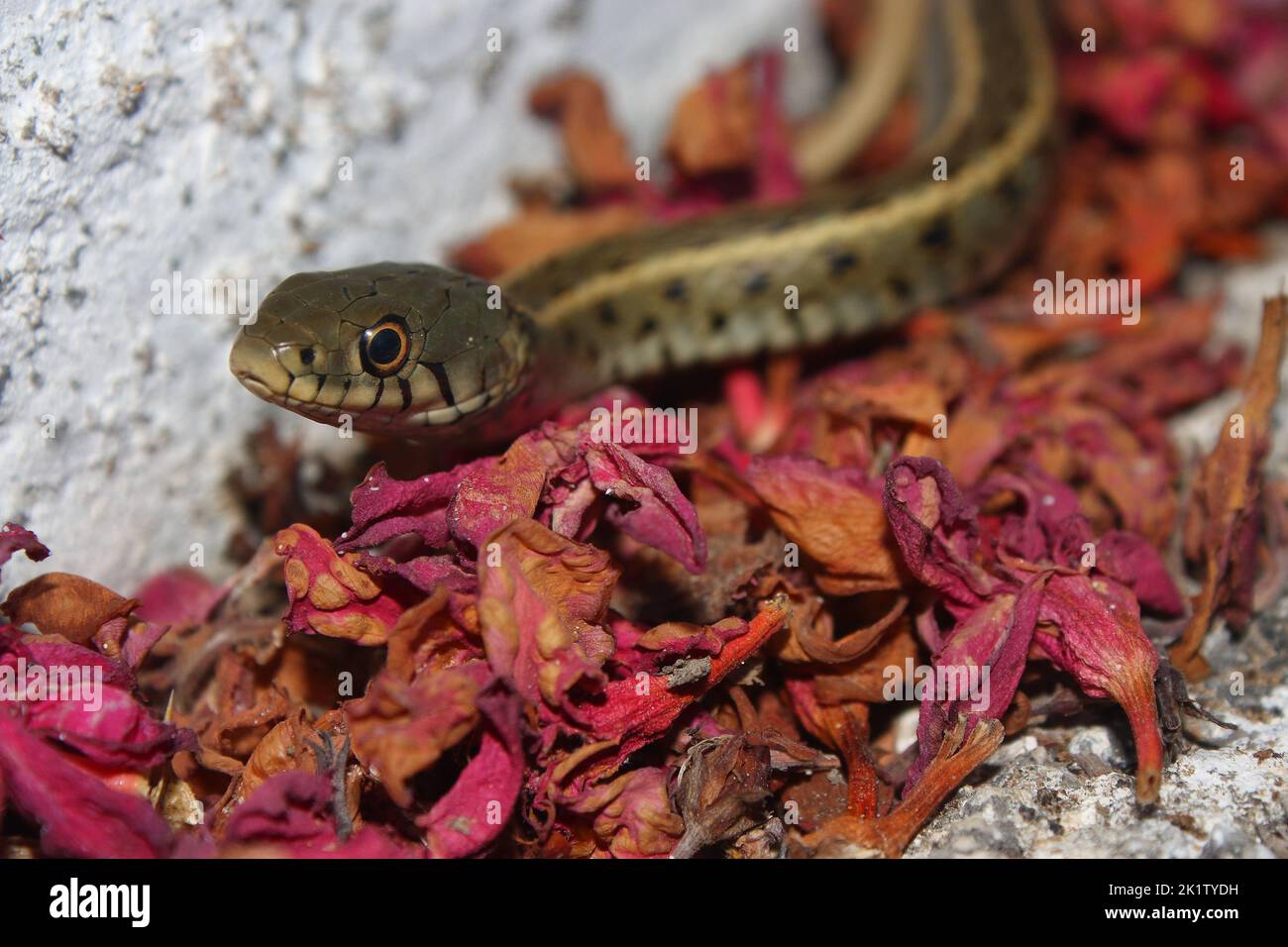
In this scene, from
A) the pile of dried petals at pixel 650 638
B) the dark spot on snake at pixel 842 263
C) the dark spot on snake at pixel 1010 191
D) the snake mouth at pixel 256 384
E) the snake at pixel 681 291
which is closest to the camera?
the pile of dried petals at pixel 650 638

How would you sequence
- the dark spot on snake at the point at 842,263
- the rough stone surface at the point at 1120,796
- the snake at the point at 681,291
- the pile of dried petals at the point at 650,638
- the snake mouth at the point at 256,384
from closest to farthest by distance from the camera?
1. the pile of dried petals at the point at 650,638
2. the rough stone surface at the point at 1120,796
3. the snake mouth at the point at 256,384
4. the snake at the point at 681,291
5. the dark spot on snake at the point at 842,263

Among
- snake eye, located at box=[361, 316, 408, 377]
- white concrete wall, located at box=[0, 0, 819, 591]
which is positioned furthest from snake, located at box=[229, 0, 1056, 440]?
white concrete wall, located at box=[0, 0, 819, 591]

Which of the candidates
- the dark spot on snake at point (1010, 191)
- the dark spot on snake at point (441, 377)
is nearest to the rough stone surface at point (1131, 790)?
the dark spot on snake at point (441, 377)

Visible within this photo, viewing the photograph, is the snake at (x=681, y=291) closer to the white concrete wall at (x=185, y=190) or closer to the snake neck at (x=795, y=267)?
the snake neck at (x=795, y=267)

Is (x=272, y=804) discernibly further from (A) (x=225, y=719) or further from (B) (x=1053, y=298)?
(B) (x=1053, y=298)

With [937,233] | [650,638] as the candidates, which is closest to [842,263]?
[937,233]

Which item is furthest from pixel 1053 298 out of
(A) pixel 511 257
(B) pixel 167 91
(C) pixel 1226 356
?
(B) pixel 167 91

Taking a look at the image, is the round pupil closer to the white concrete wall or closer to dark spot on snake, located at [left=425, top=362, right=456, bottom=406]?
dark spot on snake, located at [left=425, top=362, right=456, bottom=406]

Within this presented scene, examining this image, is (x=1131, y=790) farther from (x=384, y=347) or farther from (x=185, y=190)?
(x=185, y=190)
